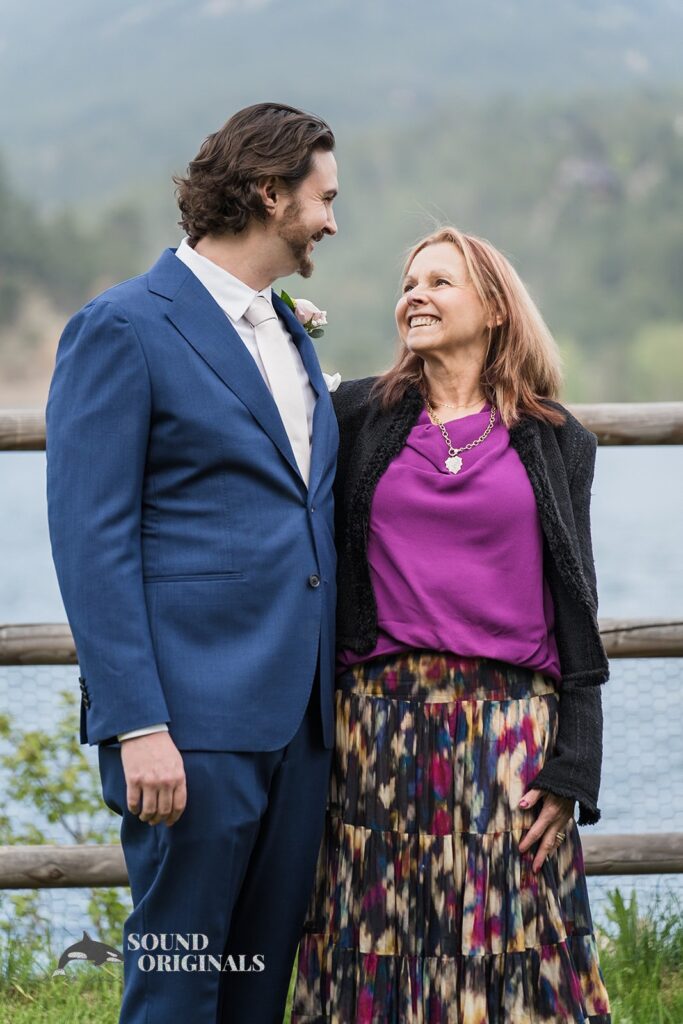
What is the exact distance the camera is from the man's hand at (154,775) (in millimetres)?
2215

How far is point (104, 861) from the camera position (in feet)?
10.6

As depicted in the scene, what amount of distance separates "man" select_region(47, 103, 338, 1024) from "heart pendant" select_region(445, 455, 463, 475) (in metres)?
0.23

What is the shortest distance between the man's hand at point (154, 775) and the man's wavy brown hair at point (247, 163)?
912 mm

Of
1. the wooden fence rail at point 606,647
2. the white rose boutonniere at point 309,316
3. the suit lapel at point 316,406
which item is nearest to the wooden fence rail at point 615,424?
the wooden fence rail at point 606,647

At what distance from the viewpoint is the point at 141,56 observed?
92.8 metres

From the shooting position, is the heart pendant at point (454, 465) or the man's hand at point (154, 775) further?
the heart pendant at point (454, 465)

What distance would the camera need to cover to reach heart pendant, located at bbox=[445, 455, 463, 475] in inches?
102

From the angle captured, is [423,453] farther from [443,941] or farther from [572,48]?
[572,48]

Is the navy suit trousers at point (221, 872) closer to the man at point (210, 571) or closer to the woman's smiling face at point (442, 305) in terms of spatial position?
the man at point (210, 571)

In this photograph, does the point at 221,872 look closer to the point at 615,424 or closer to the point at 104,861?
the point at 104,861

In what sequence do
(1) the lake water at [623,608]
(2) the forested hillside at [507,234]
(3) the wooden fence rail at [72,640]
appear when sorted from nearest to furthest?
(3) the wooden fence rail at [72,640] → (1) the lake water at [623,608] → (2) the forested hillside at [507,234]

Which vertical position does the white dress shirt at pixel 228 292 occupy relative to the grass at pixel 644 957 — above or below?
above

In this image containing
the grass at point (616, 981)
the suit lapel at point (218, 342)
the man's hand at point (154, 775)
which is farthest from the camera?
the grass at point (616, 981)

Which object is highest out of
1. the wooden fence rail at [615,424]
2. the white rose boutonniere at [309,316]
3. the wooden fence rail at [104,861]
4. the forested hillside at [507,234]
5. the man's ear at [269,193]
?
the forested hillside at [507,234]
